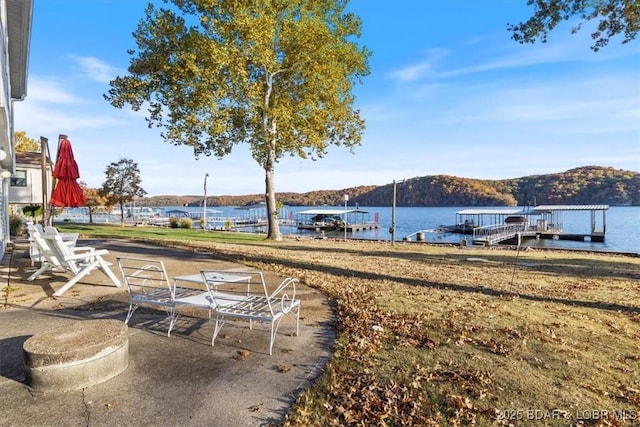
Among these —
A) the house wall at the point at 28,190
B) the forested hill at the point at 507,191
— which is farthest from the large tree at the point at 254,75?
the forested hill at the point at 507,191

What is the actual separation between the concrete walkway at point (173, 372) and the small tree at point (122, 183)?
1436 inches

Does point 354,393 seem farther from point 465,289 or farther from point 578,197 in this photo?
point 578,197

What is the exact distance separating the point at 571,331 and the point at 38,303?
26.3 feet

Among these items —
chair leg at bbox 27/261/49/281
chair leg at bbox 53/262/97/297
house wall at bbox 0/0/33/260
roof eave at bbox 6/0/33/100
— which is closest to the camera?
chair leg at bbox 53/262/97/297

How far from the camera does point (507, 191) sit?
12156cm

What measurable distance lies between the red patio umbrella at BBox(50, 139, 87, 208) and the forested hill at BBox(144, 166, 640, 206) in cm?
6681

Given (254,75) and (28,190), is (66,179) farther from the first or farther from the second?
(28,190)

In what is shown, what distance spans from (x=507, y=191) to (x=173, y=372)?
133 m

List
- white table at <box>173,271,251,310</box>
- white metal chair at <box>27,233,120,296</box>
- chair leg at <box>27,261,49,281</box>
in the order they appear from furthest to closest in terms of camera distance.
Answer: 1. chair leg at <box>27,261,49,281</box>
2. white metal chair at <box>27,233,120,296</box>
3. white table at <box>173,271,251,310</box>

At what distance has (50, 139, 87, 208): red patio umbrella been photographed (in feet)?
29.2

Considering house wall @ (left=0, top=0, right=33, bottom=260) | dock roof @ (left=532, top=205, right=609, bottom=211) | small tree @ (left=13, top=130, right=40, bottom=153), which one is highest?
small tree @ (left=13, top=130, right=40, bottom=153)

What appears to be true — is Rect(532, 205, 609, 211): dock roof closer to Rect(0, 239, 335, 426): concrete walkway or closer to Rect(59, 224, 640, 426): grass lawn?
Rect(59, 224, 640, 426): grass lawn

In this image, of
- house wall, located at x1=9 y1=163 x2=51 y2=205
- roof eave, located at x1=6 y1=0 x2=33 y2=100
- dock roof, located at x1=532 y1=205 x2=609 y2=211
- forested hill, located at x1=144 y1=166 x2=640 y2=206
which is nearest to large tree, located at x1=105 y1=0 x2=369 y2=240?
roof eave, located at x1=6 y1=0 x2=33 y2=100

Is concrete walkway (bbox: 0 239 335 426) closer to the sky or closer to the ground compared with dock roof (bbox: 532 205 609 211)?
closer to the ground
